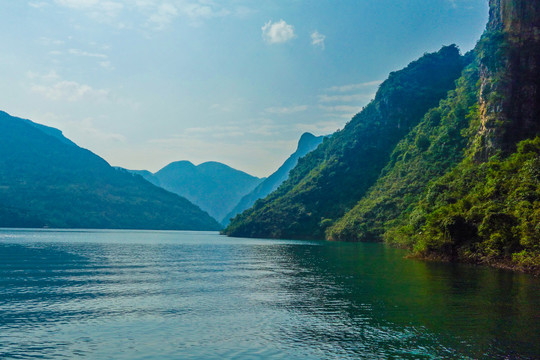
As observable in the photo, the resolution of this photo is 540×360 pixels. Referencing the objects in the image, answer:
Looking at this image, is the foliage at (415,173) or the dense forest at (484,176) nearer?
the dense forest at (484,176)

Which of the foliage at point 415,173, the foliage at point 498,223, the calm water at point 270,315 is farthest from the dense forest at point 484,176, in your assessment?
the calm water at point 270,315

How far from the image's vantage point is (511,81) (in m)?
122

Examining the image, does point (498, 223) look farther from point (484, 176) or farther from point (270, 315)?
point (270, 315)

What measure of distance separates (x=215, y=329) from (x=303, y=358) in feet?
29.3

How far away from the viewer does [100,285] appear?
5000cm

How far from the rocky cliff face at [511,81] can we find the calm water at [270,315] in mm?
72664

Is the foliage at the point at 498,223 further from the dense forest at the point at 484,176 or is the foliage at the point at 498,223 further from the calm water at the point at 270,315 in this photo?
the calm water at the point at 270,315

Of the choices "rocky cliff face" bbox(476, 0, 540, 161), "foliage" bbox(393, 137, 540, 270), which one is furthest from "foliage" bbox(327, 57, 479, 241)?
"foliage" bbox(393, 137, 540, 270)

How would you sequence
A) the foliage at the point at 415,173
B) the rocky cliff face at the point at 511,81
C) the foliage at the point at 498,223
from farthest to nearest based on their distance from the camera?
the foliage at the point at 415,173, the rocky cliff face at the point at 511,81, the foliage at the point at 498,223

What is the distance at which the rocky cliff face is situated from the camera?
383 feet

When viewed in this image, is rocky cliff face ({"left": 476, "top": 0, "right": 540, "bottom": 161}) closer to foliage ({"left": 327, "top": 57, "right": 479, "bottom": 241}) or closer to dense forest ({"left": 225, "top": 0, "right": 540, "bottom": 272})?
dense forest ({"left": 225, "top": 0, "right": 540, "bottom": 272})

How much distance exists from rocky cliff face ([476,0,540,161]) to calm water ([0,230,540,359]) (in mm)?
72664

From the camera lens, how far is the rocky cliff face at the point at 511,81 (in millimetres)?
116875

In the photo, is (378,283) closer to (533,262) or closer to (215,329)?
(533,262)
